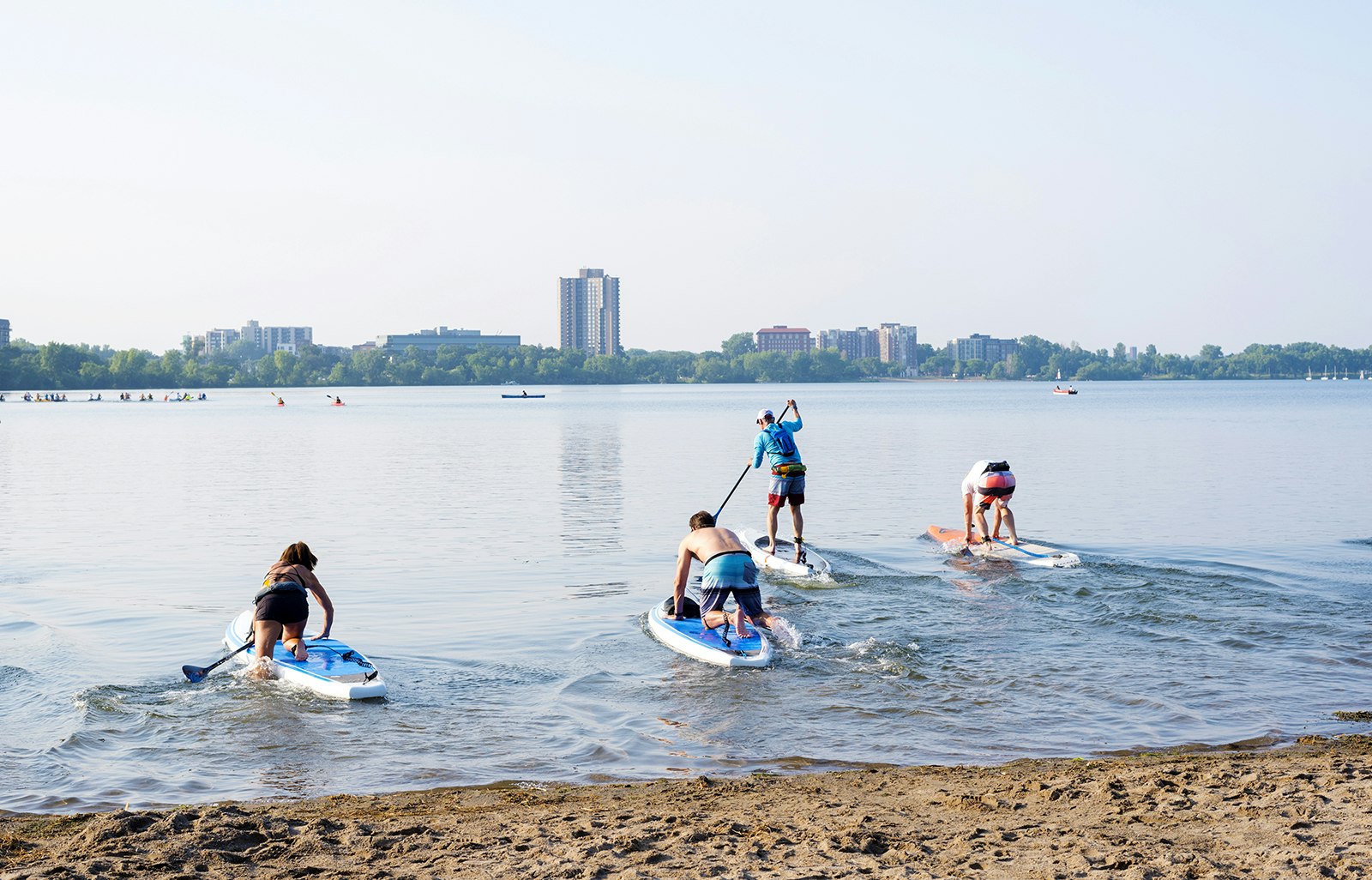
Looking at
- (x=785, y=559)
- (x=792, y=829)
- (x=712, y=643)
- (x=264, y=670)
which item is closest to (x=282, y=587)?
(x=264, y=670)

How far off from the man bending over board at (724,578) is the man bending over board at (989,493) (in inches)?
268

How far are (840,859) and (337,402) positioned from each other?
106 meters

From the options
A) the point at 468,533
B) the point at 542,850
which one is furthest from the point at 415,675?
the point at 468,533

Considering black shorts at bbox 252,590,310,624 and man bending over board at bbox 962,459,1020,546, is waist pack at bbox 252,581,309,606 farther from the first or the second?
man bending over board at bbox 962,459,1020,546

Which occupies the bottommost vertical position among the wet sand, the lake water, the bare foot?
the lake water

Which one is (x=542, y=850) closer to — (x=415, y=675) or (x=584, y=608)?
(x=415, y=675)

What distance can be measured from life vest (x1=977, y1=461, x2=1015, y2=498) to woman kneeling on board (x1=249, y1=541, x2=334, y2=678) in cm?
1054

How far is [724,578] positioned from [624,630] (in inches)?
85.1

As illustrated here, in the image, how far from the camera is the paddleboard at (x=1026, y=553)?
698 inches

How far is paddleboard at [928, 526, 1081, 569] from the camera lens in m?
17.7

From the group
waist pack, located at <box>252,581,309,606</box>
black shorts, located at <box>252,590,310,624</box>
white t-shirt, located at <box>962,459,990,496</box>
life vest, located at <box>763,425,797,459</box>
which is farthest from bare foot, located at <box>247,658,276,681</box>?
white t-shirt, located at <box>962,459,990,496</box>

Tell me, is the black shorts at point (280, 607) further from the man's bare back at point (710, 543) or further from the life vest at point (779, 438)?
the life vest at point (779, 438)

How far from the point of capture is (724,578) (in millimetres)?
12273

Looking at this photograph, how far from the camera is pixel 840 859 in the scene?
6.28 m
